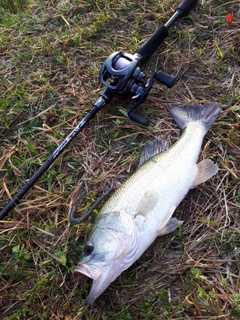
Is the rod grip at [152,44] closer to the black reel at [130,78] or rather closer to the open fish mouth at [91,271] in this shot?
the black reel at [130,78]

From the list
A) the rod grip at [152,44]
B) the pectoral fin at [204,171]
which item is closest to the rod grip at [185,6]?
the rod grip at [152,44]

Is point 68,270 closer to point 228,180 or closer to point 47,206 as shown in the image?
point 47,206

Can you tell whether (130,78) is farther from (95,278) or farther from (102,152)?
(95,278)

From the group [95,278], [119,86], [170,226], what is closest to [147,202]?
[170,226]

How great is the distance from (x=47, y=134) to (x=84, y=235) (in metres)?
1.14

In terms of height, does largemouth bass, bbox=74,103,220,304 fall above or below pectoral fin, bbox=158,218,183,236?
above

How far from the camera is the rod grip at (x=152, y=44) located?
11.2 ft

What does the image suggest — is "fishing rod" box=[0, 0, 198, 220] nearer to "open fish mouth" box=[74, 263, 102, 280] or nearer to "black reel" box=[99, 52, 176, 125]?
"black reel" box=[99, 52, 176, 125]

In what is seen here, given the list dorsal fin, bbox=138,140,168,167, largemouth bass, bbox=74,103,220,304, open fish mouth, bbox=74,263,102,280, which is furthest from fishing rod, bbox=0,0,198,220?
open fish mouth, bbox=74,263,102,280

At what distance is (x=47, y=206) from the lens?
3.07m

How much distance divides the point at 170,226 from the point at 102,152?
99 centimetres

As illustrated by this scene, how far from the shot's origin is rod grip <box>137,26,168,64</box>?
3417mm

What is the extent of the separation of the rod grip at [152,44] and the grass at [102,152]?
6.7 inches

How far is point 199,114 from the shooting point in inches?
120
